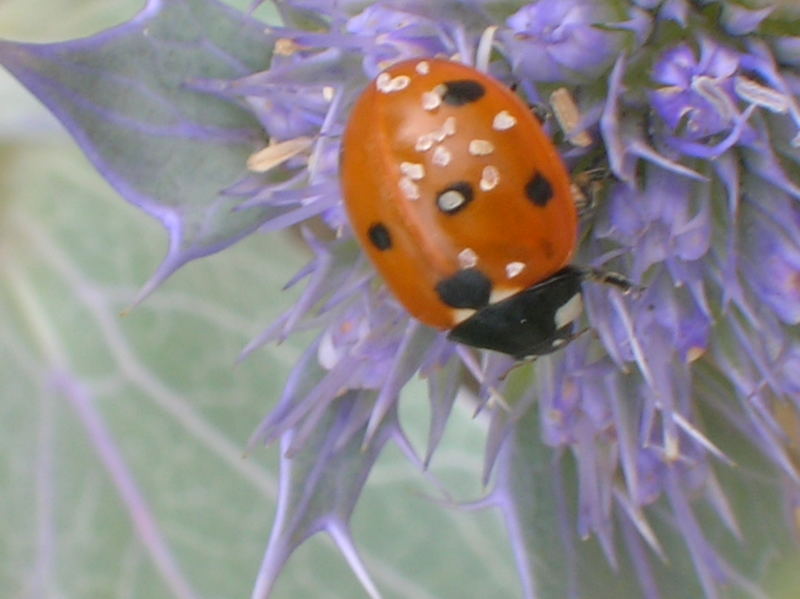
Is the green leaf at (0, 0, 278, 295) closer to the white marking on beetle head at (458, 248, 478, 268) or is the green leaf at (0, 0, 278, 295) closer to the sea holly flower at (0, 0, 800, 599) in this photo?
the sea holly flower at (0, 0, 800, 599)

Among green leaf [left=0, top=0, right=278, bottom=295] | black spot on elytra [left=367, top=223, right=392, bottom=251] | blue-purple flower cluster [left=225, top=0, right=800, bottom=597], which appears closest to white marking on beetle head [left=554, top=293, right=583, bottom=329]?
blue-purple flower cluster [left=225, top=0, right=800, bottom=597]

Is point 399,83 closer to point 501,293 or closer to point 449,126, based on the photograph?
point 449,126

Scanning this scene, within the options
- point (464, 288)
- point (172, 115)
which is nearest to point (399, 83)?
point (464, 288)

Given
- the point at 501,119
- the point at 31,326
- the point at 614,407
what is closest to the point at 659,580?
the point at 614,407

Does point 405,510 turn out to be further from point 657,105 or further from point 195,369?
point 657,105

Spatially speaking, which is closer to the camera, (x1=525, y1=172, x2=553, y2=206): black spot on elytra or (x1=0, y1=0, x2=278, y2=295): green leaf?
(x1=525, y1=172, x2=553, y2=206): black spot on elytra
